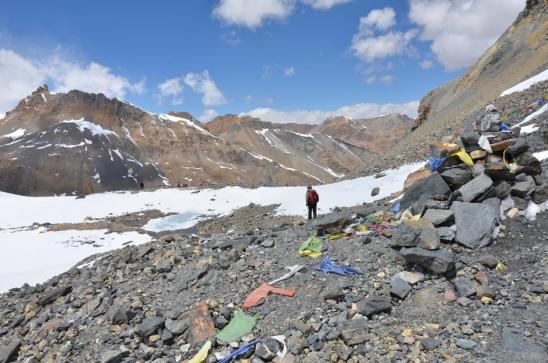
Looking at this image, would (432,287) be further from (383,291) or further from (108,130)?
(108,130)

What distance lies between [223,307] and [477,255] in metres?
5.54

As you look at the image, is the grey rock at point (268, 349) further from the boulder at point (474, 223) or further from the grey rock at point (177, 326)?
the boulder at point (474, 223)

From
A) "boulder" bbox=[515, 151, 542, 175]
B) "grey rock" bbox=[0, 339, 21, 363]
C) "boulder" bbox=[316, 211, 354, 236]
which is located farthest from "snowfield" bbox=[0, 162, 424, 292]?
"boulder" bbox=[515, 151, 542, 175]

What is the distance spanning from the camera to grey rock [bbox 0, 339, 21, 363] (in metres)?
8.61

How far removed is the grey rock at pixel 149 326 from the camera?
7586mm

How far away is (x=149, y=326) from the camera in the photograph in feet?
25.1

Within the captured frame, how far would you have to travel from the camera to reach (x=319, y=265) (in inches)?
A: 346

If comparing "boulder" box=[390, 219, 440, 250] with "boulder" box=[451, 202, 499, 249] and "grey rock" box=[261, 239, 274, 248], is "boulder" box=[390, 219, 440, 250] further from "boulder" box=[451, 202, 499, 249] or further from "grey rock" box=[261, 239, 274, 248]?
"grey rock" box=[261, 239, 274, 248]

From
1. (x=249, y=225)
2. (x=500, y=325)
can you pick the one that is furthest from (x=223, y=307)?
(x=249, y=225)

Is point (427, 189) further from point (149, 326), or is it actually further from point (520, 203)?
point (149, 326)

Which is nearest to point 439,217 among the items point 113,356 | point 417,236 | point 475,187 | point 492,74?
point 417,236

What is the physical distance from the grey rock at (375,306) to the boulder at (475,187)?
13.3 feet

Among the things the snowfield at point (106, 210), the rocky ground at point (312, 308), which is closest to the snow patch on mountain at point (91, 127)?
the snowfield at point (106, 210)

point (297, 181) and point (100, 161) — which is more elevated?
point (100, 161)
